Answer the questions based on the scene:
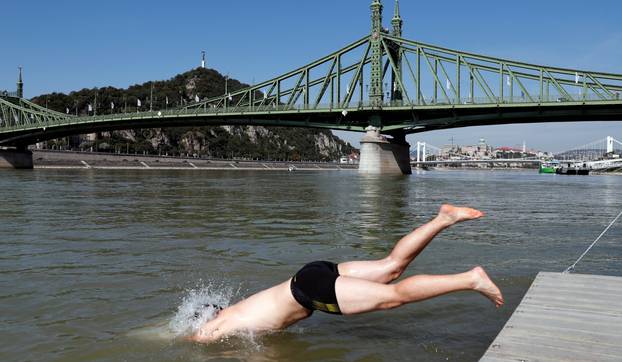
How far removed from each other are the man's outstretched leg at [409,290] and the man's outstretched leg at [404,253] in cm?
39

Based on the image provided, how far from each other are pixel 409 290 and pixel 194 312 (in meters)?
2.12

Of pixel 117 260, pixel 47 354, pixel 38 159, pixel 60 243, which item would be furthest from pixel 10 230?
pixel 38 159

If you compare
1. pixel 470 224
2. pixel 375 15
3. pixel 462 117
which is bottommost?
pixel 470 224

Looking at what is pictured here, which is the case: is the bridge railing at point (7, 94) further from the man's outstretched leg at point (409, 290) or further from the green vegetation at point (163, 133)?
the man's outstretched leg at point (409, 290)

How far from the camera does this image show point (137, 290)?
650cm

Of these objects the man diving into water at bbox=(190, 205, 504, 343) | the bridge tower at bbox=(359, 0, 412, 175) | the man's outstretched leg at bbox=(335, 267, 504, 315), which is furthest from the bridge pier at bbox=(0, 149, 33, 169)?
the man's outstretched leg at bbox=(335, 267, 504, 315)

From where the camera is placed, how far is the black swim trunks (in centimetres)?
432

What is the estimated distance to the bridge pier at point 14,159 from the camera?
86.8 metres

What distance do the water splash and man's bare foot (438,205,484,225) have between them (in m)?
2.23

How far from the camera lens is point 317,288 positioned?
4.37 meters

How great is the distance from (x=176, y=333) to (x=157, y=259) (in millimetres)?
3753

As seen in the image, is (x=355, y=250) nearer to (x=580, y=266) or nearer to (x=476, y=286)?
(x=580, y=266)

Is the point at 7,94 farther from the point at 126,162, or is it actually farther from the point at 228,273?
the point at 228,273

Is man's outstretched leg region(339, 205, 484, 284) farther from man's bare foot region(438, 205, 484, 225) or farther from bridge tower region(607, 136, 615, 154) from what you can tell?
bridge tower region(607, 136, 615, 154)
